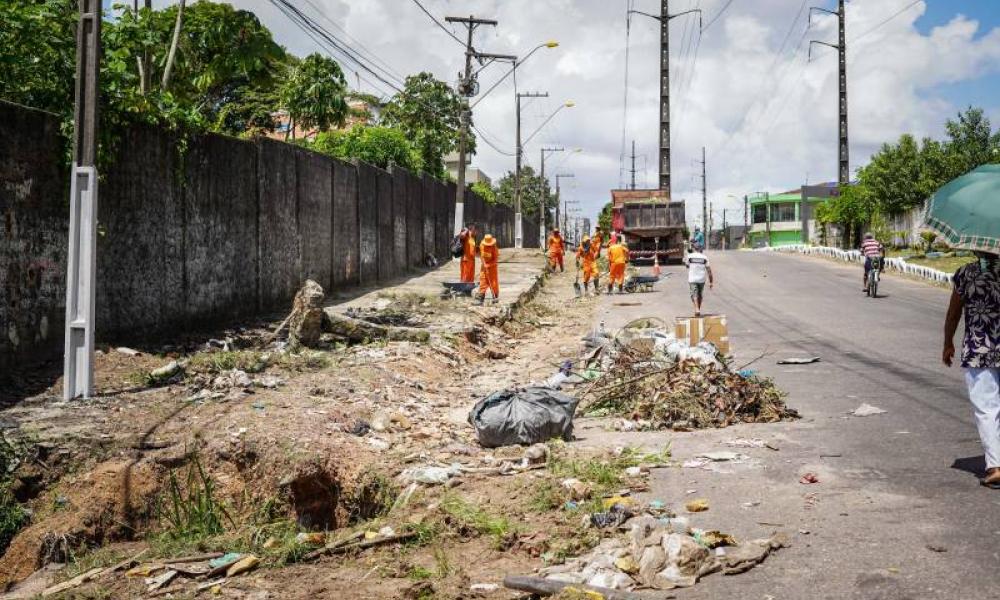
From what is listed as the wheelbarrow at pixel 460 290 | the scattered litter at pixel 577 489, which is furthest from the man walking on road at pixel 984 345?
the wheelbarrow at pixel 460 290

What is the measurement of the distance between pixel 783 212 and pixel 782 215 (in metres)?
0.35

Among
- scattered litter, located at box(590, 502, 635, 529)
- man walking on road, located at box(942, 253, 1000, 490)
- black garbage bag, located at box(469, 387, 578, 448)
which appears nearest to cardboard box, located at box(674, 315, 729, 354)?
black garbage bag, located at box(469, 387, 578, 448)

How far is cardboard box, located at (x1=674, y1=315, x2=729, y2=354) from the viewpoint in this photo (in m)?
10.4

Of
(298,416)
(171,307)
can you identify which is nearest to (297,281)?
(171,307)

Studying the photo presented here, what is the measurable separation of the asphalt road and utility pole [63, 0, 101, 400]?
467 centimetres

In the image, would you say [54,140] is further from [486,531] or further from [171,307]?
[486,531]

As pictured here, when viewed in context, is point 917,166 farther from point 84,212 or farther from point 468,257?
point 84,212

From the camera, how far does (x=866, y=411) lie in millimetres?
7676

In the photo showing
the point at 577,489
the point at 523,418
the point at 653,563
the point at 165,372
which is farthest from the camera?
the point at 165,372

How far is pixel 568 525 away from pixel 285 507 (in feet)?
8.16

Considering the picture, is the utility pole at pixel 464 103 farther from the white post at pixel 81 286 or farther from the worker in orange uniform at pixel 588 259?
the white post at pixel 81 286

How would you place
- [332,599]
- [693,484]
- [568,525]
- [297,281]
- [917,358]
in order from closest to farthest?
[332,599] < [568,525] < [693,484] < [917,358] < [297,281]

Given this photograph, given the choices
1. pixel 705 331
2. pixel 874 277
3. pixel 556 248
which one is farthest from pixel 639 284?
pixel 705 331

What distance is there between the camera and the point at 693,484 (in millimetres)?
5652
